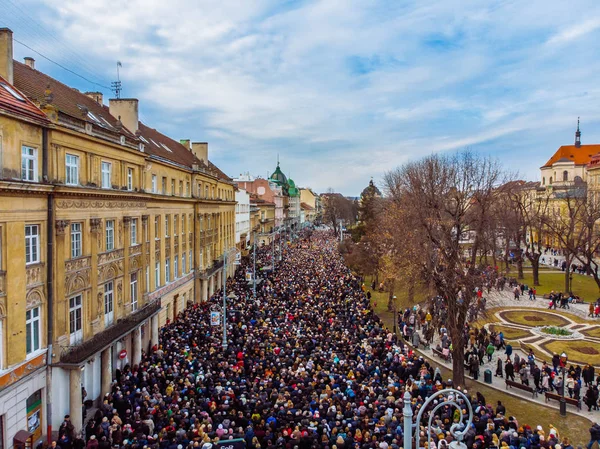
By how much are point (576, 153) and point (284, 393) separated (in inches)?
3880

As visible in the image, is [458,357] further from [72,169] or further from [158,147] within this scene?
[158,147]

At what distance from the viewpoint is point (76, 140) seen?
18.8 m

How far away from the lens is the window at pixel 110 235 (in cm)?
2166

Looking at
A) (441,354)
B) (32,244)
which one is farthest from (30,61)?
(441,354)

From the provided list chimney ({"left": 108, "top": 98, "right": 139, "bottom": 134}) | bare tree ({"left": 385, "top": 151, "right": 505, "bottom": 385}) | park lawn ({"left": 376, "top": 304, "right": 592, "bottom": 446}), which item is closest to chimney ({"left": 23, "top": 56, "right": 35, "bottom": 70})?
chimney ({"left": 108, "top": 98, "right": 139, "bottom": 134})

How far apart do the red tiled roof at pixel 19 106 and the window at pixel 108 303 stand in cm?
835

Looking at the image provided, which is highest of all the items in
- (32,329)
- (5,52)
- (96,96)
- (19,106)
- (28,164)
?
(96,96)

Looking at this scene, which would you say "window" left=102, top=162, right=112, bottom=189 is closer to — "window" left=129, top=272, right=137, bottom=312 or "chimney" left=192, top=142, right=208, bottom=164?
"window" left=129, top=272, right=137, bottom=312

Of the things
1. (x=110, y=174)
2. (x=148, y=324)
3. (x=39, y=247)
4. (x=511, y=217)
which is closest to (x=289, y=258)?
(x=511, y=217)

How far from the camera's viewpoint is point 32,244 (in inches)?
640

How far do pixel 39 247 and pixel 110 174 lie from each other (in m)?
6.41

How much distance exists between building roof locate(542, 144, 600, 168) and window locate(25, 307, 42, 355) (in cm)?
10061

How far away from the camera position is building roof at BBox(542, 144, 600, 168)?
3661 inches

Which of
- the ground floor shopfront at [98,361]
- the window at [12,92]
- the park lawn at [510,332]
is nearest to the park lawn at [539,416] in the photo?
the park lawn at [510,332]
